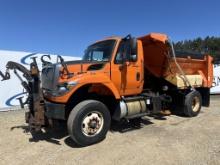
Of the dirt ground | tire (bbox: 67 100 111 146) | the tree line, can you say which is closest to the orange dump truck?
tire (bbox: 67 100 111 146)

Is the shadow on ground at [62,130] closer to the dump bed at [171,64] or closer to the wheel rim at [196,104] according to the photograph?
the dump bed at [171,64]

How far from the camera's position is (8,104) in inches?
464

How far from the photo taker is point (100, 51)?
754 centimetres

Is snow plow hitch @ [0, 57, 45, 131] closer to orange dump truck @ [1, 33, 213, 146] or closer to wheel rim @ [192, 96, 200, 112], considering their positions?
orange dump truck @ [1, 33, 213, 146]

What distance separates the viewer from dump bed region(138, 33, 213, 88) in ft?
29.0

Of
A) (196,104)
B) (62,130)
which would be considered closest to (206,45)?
(196,104)

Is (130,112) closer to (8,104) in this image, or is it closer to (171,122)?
(171,122)

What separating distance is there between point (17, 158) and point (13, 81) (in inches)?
287

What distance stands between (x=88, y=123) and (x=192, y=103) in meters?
5.18

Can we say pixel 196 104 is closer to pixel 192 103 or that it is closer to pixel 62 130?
pixel 192 103

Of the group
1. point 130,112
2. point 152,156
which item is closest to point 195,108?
point 130,112

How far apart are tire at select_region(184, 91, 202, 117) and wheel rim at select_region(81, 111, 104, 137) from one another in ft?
14.2

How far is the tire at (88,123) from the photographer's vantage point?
5.94m

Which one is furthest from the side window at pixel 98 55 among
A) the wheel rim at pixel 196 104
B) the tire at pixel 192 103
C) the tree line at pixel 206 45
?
the tree line at pixel 206 45
